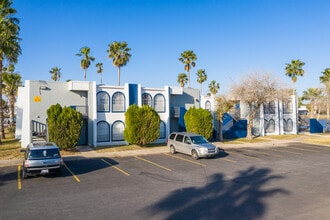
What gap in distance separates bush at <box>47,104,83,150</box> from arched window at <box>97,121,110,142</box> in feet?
13.7

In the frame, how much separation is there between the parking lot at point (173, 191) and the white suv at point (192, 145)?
1039mm

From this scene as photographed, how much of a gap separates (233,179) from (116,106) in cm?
1751

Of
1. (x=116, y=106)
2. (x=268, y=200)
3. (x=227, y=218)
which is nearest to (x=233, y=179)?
(x=268, y=200)

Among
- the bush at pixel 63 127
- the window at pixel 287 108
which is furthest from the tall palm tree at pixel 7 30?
the window at pixel 287 108

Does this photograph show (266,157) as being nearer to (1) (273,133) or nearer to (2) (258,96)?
(2) (258,96)

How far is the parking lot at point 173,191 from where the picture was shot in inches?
342

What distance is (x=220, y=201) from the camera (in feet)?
32.1

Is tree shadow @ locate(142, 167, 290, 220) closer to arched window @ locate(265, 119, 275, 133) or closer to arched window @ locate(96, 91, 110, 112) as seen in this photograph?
arched window @ locate(96, 91, 110, 112)

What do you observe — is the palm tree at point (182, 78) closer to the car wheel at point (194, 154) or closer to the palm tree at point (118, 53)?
the palm tree at point (118, 53)

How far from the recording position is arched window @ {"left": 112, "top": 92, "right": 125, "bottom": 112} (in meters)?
27.8

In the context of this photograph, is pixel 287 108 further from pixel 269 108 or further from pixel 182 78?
pixel 182 78

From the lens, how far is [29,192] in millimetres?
11156

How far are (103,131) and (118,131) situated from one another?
164 cm

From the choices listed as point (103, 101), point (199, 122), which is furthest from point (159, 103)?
point (103, 101)
